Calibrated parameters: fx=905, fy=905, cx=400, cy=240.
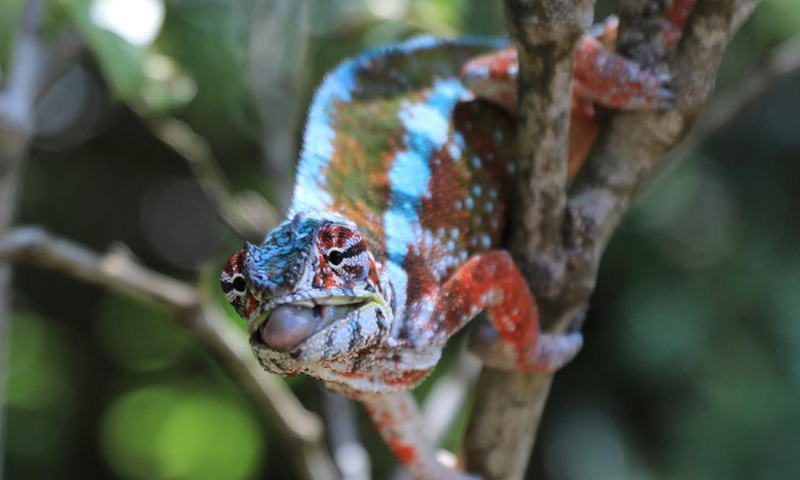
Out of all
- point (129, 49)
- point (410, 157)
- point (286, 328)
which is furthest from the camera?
point (129, 49)

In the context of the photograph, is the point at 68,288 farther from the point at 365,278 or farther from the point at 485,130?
the point at 365,278

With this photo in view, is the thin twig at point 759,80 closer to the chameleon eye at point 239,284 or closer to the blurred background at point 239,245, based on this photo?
the blurred background at point 239,245

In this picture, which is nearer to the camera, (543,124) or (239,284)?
→ (239,284)

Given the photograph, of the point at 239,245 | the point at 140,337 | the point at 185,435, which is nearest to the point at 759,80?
the point at 239,245

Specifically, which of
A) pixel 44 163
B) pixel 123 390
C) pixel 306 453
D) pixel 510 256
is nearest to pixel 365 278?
pixel 510 256

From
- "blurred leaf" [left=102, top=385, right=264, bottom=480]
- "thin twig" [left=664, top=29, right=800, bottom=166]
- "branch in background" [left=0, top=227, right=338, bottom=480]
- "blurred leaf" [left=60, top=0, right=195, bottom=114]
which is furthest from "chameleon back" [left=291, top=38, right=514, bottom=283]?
"blurred leaf" [left=102, top=385, right=264, bottom=480]

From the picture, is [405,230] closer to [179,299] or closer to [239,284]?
[239,284]
